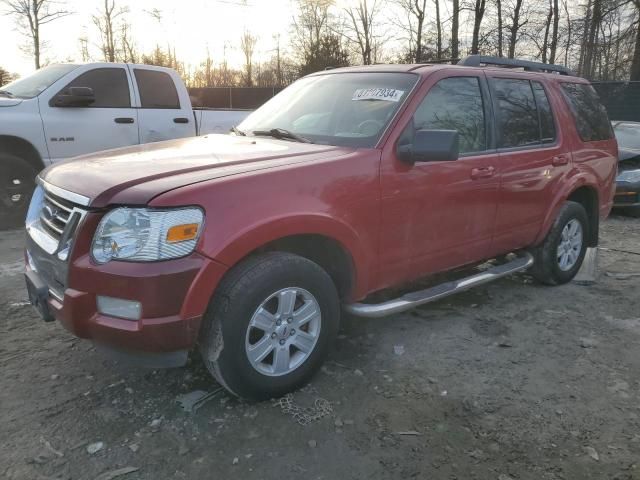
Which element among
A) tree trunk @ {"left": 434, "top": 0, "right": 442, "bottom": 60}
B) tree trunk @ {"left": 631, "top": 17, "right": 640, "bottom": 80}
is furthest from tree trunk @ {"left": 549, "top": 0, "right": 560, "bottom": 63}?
tree trunk @ {"left": 434, "top": 0, "right": 442, "bottom": 60}

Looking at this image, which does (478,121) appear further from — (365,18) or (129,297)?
(365,18)

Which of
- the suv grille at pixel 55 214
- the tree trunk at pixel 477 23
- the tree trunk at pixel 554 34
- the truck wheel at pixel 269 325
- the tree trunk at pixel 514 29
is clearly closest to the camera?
the truck wheel at pixel 269 325

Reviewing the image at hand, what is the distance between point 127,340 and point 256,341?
2.23 ft

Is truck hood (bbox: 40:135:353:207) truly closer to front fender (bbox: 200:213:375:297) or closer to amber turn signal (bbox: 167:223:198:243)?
amber turn signal (bbox: 167:223:198:243)

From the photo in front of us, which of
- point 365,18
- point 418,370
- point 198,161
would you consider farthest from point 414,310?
point 365,18

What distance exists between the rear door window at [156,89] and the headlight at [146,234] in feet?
17.6

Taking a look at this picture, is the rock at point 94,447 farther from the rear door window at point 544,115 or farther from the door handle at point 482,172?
the rear door window at point 544,115

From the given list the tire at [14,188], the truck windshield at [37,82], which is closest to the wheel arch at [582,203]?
the tire at [14,188]

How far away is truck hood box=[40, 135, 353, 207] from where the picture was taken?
2.58m

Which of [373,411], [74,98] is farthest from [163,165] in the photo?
[74,98]

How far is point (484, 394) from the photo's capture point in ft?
10.4

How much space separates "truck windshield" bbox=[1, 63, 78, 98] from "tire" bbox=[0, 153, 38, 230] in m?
0.83

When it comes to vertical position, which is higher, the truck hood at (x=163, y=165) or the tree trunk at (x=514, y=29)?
the tree trunk at (x=514, y=29)

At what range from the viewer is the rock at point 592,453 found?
2631 millimetres
